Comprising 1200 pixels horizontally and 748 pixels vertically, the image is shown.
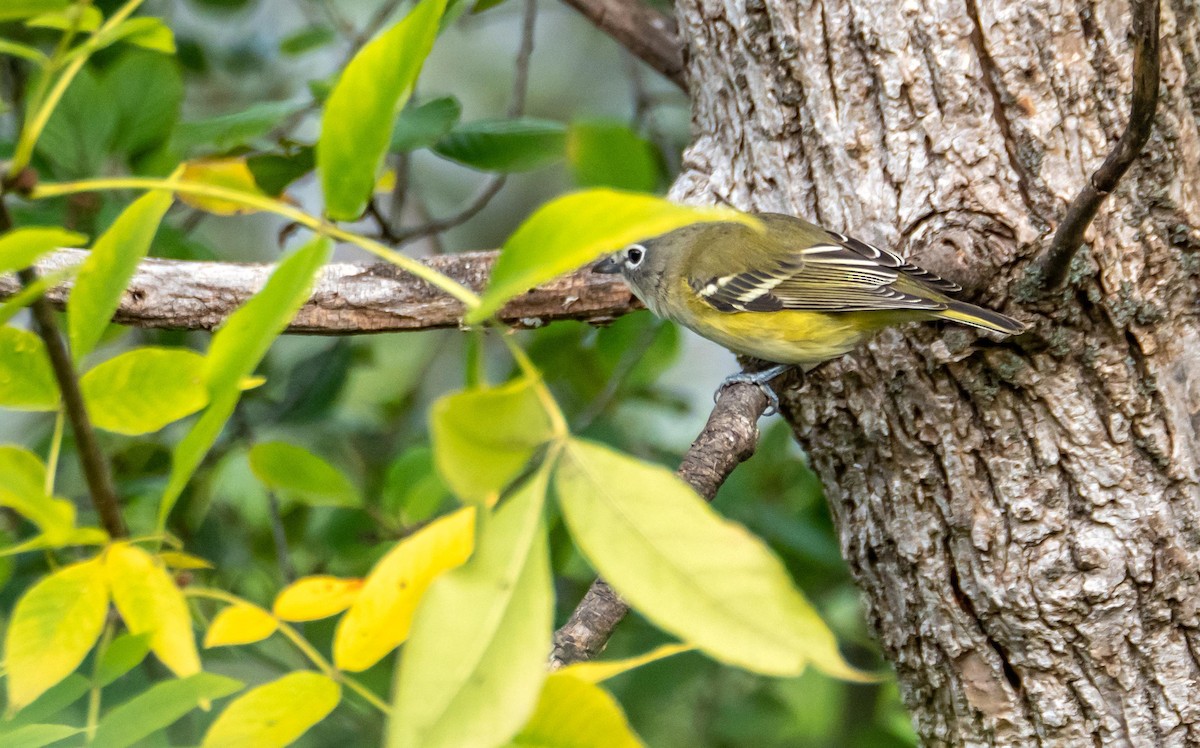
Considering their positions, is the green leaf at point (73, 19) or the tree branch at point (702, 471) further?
the tree branch at point (702, 471)

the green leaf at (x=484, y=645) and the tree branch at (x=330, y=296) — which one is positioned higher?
the green leaf at (x=484, y=645)

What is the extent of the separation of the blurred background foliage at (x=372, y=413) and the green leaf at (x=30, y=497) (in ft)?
1.79

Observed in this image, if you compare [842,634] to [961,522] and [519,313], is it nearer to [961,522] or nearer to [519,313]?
[961,522]

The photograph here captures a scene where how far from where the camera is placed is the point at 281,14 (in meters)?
5.35

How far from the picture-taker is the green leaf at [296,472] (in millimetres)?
1455

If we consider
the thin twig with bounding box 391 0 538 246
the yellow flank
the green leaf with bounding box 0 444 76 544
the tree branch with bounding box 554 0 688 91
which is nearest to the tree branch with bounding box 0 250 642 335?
the yellow flank

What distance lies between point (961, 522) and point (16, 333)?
155 cm

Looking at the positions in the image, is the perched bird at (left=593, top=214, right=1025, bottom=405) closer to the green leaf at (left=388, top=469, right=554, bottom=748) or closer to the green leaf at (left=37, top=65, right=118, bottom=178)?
the green leaf at (left=37, top=65, right=118, bottom=178)

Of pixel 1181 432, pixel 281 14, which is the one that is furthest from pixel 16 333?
pixel 281 14

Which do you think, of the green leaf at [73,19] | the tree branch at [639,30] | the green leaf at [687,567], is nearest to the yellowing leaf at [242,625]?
the green leaf at [687,567]

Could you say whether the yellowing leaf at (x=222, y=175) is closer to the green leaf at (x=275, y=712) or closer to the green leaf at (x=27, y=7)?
the green leaf at (x=27, y=7)

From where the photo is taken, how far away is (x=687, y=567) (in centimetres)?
55

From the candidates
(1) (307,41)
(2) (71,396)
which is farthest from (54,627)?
(1) (307,41)

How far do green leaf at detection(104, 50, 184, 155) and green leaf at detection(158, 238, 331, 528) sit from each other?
1.89 m
